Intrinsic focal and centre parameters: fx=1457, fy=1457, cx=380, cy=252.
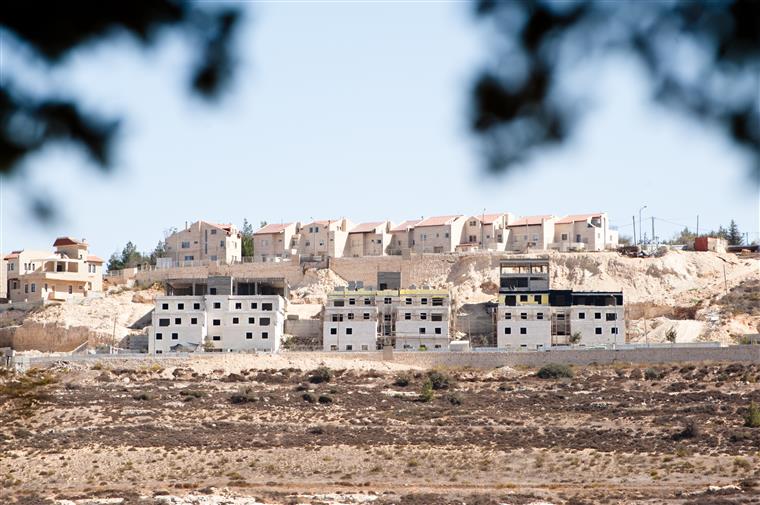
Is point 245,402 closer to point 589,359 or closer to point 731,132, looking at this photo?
point 589,359

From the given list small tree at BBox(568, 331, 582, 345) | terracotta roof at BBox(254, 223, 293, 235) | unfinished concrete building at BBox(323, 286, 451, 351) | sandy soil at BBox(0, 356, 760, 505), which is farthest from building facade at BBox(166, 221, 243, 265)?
small tree at BBox(568, 331, 582, 345)

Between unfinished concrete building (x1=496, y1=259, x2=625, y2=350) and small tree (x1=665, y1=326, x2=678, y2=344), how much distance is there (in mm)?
2290

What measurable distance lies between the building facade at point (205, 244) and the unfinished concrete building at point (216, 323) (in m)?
18.8

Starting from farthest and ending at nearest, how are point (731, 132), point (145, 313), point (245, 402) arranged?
point (145, 313)
point (245, 402)
point (731, 132)

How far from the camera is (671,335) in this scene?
64.8m

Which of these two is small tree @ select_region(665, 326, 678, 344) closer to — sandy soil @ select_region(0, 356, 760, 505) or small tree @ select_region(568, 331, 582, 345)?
small tree @ select_region(568, 331, 582, 345)

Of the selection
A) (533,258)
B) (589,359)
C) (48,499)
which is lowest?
(48,499)

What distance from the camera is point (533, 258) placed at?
247ft

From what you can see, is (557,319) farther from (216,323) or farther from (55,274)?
(55,274)

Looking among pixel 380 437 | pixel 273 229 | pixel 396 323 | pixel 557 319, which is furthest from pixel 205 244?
pixel 380 437

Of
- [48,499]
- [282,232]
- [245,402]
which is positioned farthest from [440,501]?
[282,232]

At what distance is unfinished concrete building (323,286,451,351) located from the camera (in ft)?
212

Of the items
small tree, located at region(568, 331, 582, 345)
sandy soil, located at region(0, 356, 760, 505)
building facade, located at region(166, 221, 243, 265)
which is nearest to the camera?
sandy soil, located at region(0, 356, 760, 505)

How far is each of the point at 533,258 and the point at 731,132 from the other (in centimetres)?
7019
